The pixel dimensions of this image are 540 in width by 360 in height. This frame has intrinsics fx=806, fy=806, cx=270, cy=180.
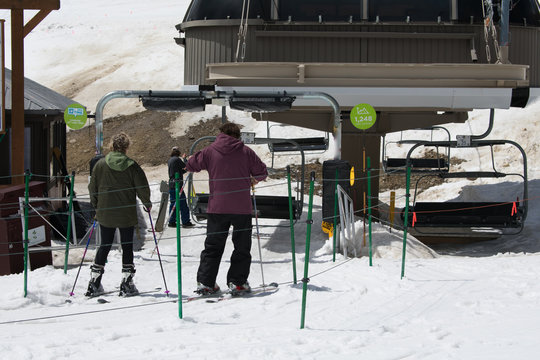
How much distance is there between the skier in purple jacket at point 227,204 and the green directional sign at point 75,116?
5926mm

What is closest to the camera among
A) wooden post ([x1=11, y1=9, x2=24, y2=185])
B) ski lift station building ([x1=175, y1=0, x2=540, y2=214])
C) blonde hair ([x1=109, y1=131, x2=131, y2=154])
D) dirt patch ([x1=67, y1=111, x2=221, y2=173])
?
blonde hair ([x1=109, y1=131, x2=131, y2=154])

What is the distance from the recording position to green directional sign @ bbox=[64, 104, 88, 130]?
13336mm

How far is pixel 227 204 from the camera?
25.5 ft

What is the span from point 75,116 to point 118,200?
19.2ft

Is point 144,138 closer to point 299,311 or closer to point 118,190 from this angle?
point 118,190

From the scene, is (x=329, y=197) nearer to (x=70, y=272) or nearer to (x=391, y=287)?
(x=391, y=287)

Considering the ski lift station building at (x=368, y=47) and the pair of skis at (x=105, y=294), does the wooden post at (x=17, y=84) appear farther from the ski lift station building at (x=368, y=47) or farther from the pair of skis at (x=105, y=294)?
the pair of skis at (x=105, y=294)

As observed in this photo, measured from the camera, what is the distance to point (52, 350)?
18.7 ft

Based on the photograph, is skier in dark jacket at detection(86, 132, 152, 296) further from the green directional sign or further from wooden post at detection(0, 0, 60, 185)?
the green directional sign

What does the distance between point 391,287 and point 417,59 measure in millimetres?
7101

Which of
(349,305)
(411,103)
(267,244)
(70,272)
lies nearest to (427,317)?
(349,305)

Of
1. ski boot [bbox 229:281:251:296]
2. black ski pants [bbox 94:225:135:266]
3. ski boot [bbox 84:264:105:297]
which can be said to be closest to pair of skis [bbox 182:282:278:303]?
ski boot [bbox 229:281:251:296]

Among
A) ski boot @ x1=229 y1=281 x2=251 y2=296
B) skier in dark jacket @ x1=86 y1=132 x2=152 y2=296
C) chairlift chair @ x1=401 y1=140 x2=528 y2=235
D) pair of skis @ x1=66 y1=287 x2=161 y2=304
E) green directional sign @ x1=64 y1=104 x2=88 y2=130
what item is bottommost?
pair of skis @ x1=66 y1=287 x2=161 y2=304

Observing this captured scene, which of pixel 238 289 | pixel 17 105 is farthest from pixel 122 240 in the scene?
pixel 17 105
